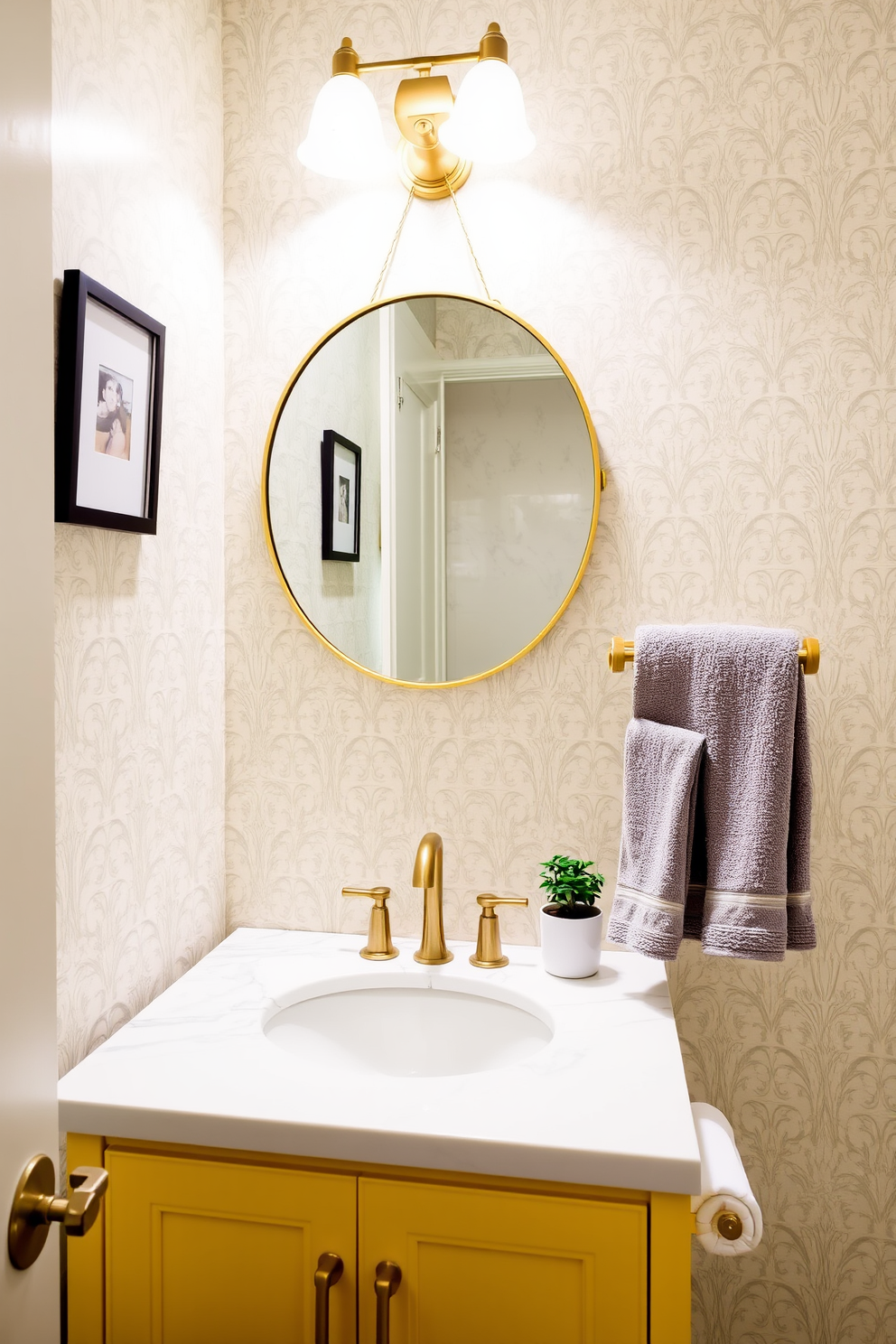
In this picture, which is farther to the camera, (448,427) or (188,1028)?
(448,427)

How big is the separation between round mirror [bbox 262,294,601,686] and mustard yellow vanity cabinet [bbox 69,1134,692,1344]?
724 mm

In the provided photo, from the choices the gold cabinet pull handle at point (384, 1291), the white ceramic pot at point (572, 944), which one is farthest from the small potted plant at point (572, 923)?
the gold cabinet pull handle at point (384, 1291)

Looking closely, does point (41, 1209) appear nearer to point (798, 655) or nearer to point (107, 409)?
point (107, 409)

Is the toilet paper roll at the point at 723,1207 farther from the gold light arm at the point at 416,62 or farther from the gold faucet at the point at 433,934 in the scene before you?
the gold light arm at the point at 416,62

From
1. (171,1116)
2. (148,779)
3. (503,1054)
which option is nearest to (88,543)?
(148,779)

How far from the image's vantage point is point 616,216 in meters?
1.42

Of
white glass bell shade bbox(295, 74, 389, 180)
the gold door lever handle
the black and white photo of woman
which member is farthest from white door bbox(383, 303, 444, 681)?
the gold door lever handle

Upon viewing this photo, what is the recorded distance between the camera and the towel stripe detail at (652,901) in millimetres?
1210

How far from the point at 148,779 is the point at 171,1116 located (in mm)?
457

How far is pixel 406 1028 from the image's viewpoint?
4.42 feet

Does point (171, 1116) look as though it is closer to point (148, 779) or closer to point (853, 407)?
point (148, 779)

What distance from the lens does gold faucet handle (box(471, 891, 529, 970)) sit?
1370 millimetres

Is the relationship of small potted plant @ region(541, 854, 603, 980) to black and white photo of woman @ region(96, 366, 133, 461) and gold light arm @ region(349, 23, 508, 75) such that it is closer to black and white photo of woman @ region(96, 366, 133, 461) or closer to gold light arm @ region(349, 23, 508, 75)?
black and white photo of woman @ region(96, 366, 133, 461)

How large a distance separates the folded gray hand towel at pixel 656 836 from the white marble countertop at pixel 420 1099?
104 millimetres
